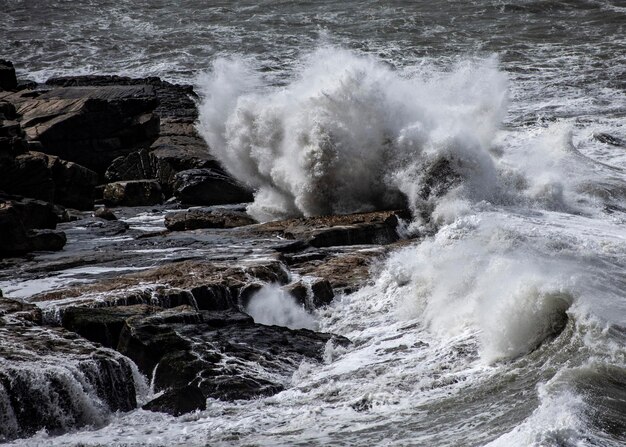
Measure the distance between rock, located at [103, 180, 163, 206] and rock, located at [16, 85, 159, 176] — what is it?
1734 mm

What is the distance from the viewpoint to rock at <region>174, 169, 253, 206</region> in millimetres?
16906

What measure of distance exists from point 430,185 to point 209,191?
3893 mm

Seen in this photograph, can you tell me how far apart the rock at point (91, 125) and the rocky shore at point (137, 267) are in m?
0.03

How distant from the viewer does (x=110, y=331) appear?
966 centimetres

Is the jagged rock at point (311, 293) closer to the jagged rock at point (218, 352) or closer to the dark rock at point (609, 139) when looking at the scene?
the jagged rock at point (218, 352)

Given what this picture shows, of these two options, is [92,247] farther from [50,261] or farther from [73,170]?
[73,170]

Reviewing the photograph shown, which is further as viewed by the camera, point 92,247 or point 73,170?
point 73,170

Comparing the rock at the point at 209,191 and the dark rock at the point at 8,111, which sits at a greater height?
the dark rock at the point at 8,111

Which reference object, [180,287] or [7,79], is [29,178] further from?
[7,79]

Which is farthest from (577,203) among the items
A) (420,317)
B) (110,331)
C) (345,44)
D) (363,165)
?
(345,44)

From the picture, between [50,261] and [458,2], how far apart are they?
2266cm

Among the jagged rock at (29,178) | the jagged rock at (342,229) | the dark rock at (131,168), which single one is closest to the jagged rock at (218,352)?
the jagged rock at (342,229)

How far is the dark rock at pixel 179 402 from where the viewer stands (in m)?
8.64

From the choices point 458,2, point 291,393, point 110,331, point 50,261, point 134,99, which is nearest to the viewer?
point 291,393
